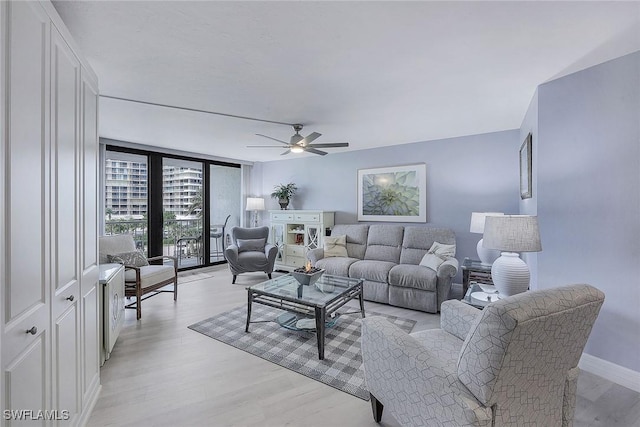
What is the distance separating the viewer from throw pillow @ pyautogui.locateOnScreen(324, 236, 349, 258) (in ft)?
15.0

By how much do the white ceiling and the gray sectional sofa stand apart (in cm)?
175

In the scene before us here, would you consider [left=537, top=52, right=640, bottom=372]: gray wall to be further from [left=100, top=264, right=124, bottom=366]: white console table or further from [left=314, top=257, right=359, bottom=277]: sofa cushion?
[left=100, top=264, right=124, bottom=366]: white console table

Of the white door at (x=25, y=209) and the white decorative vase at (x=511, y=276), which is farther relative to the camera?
the white decorative vase at (x=511, y=276)

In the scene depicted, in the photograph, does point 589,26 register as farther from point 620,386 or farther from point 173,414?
point 173,414

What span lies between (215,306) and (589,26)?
4.21 metres

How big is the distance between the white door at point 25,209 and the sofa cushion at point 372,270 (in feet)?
10.6

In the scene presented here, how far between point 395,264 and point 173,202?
4.10m

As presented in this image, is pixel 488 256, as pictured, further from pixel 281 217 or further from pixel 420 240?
pixel 281 217

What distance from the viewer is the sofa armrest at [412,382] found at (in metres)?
1.17

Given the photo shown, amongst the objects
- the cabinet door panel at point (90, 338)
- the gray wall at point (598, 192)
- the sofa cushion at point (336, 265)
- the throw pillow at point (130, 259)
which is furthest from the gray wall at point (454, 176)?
the cabinet door panel at point (90, 338)

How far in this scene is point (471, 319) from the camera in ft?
5.79

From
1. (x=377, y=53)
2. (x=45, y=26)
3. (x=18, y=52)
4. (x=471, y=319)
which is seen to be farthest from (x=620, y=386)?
Answer: (x=45, y=26)

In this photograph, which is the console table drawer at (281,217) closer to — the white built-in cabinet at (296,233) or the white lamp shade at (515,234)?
the white built-in cabinet at (296,233)

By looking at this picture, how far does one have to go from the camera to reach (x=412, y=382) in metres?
1.37
